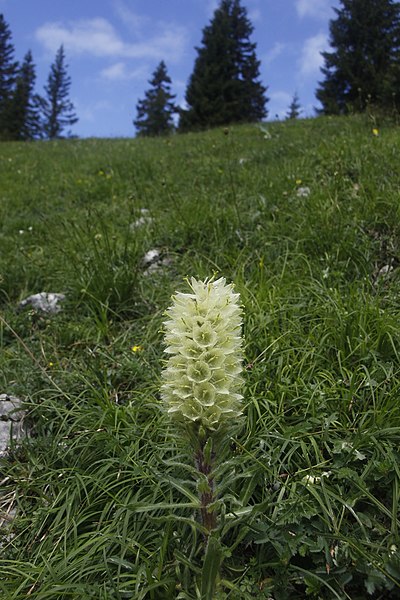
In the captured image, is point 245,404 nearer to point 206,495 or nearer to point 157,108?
point 206,495

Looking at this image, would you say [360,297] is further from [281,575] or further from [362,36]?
[362,36]

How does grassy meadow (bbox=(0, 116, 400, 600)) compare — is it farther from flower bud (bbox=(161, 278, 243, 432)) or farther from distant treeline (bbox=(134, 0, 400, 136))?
distant treeline (bbox=(134, 0, 400, 136))

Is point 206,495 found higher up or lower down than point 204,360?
lower down

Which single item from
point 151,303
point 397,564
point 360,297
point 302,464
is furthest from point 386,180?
point 397,564

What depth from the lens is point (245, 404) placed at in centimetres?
260

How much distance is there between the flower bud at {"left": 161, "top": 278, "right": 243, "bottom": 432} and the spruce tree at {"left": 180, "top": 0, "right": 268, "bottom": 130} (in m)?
32.3

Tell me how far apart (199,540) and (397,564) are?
85 cm

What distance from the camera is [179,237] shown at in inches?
205

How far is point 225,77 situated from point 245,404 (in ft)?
128

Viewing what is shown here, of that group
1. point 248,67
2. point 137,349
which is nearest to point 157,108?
point 248,67

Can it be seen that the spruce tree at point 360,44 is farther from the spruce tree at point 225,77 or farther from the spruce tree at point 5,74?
the spruce tree at point 5,74

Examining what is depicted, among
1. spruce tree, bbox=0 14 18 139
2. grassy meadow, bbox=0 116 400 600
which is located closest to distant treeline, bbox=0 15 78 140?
spruce tree, bbox=0 14 18 139

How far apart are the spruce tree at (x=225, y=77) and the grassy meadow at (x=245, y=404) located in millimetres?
29036

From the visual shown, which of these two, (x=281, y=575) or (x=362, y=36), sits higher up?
(x=362, y=36)
